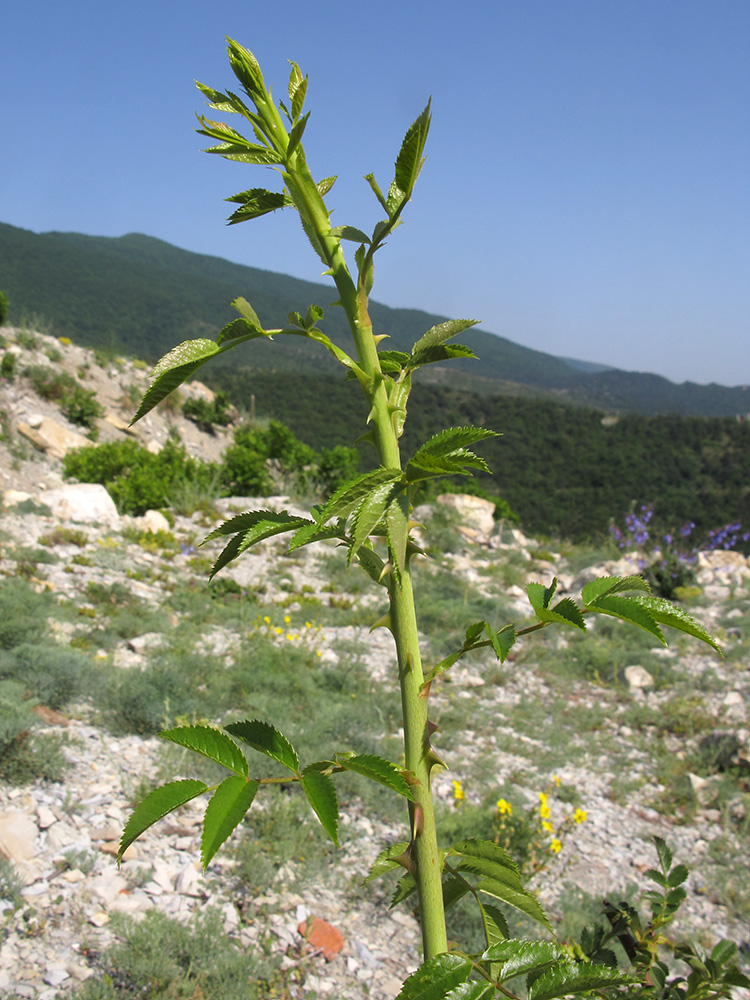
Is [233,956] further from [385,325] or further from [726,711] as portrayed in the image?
[385,325]

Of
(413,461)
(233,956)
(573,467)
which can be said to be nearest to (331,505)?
(413,461)

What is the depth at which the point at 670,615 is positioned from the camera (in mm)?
677

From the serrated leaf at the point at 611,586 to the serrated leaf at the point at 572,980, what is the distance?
1.21ft

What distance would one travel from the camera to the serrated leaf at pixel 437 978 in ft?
1.98

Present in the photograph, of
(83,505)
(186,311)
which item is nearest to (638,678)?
(83,505)

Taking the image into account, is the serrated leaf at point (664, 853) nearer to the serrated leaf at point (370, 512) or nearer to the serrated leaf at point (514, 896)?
the serrated leaf at point (514, 896)

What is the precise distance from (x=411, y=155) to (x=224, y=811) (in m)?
0.64

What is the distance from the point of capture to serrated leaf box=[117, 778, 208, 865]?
21.9 inches

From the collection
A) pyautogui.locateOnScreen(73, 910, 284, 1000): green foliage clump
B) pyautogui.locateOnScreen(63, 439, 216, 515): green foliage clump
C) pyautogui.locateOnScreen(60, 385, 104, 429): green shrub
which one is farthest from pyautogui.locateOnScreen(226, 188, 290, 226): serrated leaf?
pyautogui.locateOnScreen(60, 385, 104, 429): green shrub

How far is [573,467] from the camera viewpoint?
3034 cm

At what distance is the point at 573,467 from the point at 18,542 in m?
27.9

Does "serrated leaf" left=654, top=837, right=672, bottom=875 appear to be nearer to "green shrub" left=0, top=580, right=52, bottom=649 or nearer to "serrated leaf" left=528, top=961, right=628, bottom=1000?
"serrated leaf" left=528, top=961, right=628, bottom=1000

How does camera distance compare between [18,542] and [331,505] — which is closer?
[331,505]

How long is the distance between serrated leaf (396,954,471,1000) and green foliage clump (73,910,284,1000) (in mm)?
1798
